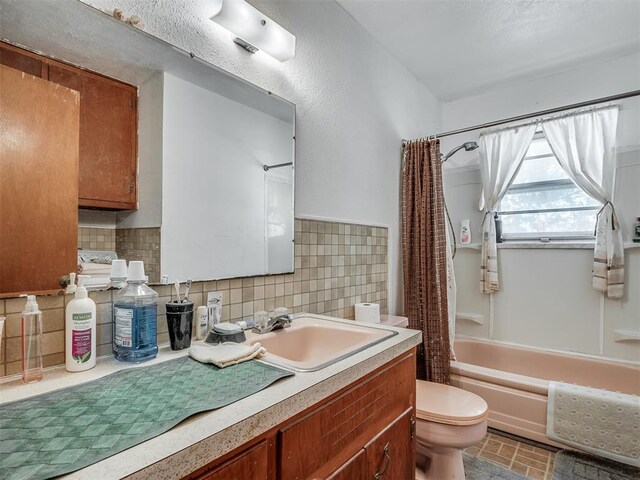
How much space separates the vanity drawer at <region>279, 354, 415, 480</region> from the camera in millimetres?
741

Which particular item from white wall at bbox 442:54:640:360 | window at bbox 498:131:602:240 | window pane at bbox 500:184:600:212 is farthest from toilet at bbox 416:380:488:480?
window pane at bbox 500:184:600:212

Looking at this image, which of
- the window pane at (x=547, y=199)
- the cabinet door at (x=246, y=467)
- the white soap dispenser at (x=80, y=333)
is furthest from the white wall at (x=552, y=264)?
the white soap dispenser at (x=80, y=333)

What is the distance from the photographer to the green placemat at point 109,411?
49 cm

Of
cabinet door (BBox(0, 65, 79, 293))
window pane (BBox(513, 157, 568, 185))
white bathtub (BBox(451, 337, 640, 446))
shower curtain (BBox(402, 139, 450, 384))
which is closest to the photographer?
cabinet door (BBox(0, 65, 79, 293))

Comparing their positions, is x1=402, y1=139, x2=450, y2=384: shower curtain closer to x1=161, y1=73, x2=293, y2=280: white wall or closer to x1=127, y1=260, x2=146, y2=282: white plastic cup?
x1=161, y1=73, x2=293, y2=280: white wall

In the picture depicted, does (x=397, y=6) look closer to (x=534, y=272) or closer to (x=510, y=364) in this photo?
(x=534, y=272)

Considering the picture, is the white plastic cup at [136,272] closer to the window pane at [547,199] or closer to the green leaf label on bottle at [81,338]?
the green leaf label on bottle at [81,338]

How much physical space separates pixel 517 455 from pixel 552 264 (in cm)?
139

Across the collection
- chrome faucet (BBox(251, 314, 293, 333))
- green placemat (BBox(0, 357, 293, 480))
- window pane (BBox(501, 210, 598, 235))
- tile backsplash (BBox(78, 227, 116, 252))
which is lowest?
green placemat (BBox(0, 357, 293, 480))

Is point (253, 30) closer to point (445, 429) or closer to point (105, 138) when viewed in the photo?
point (105, 138)

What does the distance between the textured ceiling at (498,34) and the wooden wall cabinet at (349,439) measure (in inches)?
73.6

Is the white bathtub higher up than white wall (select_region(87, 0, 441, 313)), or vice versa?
white wall (select_region(87, 0, 441, 313))

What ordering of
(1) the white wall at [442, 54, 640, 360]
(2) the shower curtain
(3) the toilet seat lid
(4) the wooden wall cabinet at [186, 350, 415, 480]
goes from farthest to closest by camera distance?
(1) the white wall at [442, 54, 640, 360] → (2) the shower curtain → (3) the toilet seat lid → (4) the wooden wall cabinet at [186, 350, 415, 480]

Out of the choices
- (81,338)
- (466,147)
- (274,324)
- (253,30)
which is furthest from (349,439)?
(466,147)
